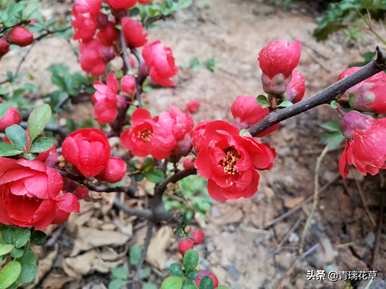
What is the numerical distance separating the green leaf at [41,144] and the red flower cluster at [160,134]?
224 millimetres

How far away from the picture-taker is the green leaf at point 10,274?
34.9 inches

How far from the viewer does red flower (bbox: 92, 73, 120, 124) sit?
1.16 m

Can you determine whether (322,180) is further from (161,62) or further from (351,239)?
(161,62)

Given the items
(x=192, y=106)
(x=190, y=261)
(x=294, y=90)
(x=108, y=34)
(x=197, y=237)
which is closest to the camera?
(x=294, y=90)

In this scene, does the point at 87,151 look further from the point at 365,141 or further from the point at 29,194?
the point at 365,141

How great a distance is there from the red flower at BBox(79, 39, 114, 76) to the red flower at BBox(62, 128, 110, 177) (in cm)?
42

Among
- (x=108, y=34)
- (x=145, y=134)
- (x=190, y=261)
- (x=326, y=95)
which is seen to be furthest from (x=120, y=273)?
(x=326, y=95)

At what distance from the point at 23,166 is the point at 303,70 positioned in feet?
5.17

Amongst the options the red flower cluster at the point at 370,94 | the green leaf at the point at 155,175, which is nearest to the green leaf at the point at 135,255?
the green leaf at the point at 155,175

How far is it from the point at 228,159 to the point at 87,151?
284mm

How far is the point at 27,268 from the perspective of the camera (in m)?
0.94

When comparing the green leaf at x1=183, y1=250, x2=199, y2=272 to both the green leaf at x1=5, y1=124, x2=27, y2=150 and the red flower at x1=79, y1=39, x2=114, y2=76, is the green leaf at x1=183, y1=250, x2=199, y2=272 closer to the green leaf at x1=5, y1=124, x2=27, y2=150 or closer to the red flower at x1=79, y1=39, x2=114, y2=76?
the green leaf at x1=5, y1=124, x2=27, y2=150

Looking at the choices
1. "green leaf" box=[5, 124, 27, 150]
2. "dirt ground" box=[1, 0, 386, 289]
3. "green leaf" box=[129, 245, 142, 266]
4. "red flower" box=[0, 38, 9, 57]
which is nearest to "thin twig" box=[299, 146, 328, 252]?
"dirt ground" box=[1, 0, 386, 289]

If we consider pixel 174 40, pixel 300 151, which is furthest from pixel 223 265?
pixel 174 40
